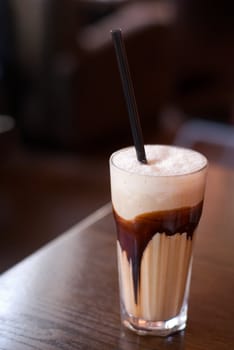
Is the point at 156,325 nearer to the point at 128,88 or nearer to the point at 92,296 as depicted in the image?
the point at 92,296

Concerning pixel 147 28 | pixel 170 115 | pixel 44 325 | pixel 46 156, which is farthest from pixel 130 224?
pixel 170 115

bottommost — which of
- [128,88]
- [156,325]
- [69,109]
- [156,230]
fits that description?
[69,109]

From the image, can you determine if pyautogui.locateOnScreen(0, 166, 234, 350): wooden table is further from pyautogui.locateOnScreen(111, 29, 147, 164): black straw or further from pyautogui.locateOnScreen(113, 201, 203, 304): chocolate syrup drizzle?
pyautogui.locateOnScreen(111, 29, 147, 164): black straw

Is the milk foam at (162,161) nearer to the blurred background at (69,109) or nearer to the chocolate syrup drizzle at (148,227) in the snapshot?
the chocolate syrup drizzle at (148,227)

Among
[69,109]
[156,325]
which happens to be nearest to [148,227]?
[156,325]

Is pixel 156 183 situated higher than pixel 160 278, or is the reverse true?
pixel 156 183

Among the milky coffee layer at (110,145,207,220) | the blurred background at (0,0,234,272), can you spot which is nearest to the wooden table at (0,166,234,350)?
the milky coffee layer at (110,145,207,220)

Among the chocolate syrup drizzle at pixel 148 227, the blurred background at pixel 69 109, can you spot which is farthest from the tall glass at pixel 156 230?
the blurred background at pixel 69 109
